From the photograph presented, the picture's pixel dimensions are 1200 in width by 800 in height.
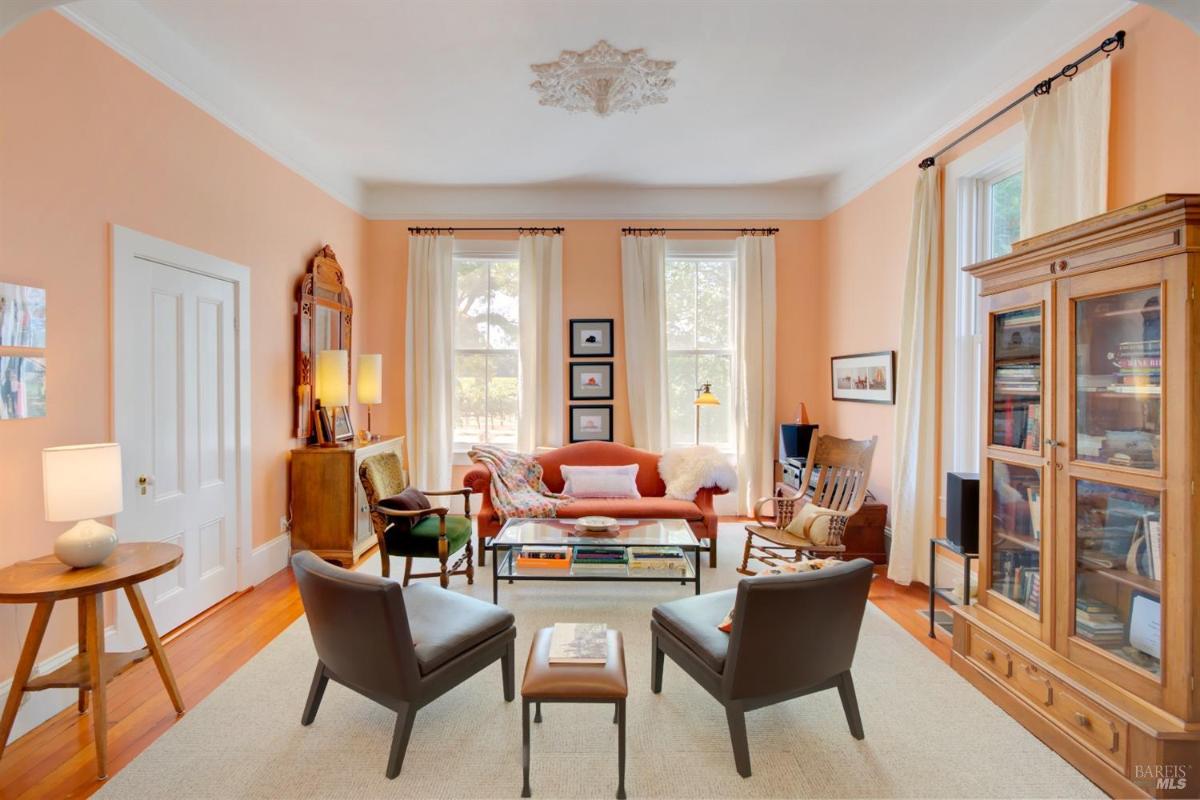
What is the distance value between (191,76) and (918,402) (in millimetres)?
5096

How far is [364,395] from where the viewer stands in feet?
17.5

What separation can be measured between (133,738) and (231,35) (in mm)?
3560

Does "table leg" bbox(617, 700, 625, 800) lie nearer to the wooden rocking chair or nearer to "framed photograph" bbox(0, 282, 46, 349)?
the wooden rocking chair

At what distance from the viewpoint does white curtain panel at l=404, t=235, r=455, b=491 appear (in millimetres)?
5973

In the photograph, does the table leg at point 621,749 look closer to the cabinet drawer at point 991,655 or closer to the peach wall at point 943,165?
the cabinet drawer at point 991,655

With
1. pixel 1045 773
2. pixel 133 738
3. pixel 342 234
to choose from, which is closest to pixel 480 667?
pixel 133 738

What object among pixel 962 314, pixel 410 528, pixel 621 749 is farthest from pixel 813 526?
pixel 410 528

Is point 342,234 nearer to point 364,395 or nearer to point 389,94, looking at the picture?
point 364,395

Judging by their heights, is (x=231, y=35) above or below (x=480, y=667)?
above

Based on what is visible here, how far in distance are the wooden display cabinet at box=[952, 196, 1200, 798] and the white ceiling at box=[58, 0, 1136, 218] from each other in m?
1.36

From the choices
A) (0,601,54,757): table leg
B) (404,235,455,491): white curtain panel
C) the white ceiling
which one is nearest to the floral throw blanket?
(404,235,455,491): white curtain panel

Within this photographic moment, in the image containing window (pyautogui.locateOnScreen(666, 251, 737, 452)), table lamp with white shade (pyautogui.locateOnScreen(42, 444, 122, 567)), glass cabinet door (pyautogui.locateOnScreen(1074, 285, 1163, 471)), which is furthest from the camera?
window (pyautogui.locateOnScreen(666, 251, 737, 452))

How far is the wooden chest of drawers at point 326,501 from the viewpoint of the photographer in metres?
4.53

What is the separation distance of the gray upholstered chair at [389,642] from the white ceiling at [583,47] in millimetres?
2849
